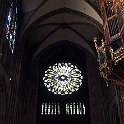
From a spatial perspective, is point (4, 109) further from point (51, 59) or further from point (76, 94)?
point (51, 59)

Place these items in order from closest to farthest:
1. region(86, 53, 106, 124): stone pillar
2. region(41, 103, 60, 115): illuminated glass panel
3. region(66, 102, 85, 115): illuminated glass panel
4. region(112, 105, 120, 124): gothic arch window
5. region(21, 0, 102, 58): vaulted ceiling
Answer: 1. region(112, 105, 120, 124): gothic arch window
2. region(21, 0, 102, 58): vaulted ceiling
3. region(86, 53, 106, 124): stone pillar
4. region(66, 102, 85, 115): illuminated glass panel
5. region(41, 103, 60, 115): illuminated glass panel

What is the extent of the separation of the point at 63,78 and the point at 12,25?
635cm

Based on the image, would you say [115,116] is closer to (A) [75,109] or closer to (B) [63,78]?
(A) [75,109]

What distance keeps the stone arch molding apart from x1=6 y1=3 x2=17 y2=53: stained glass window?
4.23ft

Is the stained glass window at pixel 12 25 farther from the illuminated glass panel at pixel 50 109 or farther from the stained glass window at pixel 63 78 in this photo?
the stained glass window at pixel 63 78

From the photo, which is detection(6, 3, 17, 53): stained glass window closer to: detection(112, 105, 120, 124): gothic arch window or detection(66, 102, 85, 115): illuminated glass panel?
detection(66, 102, 85, 115): illuminated glass panel

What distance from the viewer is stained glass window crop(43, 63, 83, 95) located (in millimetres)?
19688

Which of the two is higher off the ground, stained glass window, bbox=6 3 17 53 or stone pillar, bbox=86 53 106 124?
stained glass window, bbox=6 3 17 53

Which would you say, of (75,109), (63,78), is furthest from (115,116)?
(63,78)

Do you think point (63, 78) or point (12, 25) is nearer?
point (12, 25)

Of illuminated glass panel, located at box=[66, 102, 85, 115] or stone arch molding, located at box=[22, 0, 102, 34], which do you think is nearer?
stone arch molding, located at box=[22, 0, 102, 34]

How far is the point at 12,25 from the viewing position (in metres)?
15.6

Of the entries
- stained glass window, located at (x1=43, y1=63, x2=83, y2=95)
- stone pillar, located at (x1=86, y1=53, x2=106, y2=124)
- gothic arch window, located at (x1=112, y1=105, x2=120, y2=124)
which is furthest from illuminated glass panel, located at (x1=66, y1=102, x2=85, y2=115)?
gothic arch window, located at (x1=112, y1=105, x2=120, y2=124)

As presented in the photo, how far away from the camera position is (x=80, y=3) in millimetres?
17172
